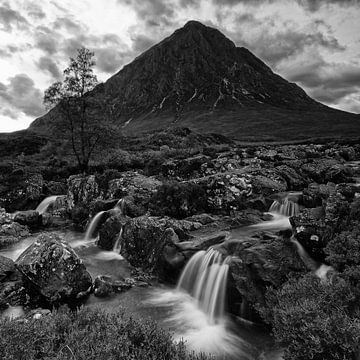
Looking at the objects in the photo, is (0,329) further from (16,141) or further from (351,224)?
(16,141)

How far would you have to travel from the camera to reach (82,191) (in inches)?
1118

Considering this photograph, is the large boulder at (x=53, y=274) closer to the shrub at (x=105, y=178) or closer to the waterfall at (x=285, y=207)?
the waterfall at (x=285, y=207)

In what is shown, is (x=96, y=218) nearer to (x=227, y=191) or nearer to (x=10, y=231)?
(x=10, y=231)

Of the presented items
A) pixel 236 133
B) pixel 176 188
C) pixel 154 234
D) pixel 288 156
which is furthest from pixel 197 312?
pixel 236 133

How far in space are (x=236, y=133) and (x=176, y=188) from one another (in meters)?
120

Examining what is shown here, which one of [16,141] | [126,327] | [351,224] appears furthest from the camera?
[16,141]

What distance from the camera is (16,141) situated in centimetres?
6806

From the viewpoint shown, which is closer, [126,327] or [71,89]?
[126,327]

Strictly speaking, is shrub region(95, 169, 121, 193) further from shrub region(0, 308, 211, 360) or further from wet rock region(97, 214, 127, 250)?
shrub region(0, 308, 211, 360)

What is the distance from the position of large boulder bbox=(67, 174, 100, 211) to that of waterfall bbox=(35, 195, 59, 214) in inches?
117

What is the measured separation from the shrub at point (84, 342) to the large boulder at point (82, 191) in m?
21.7

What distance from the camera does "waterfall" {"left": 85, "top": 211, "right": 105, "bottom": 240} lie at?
22769 millimetres

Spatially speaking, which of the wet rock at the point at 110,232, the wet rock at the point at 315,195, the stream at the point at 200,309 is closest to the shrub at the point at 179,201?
the wet rock at the point at 110,232

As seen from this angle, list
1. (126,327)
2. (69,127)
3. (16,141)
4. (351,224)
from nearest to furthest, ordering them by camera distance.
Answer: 1. (126,327)
2. (351,224)
3. (69,127)
4. (16,141)
